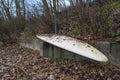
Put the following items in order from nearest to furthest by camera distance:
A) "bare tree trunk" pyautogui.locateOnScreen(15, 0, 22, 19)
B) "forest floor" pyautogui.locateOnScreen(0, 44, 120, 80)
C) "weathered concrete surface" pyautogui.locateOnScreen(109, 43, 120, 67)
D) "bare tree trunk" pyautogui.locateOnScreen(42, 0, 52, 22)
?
"forest floor" pyautogui.locateOnScreen(0, 44, 120, 80) < "weathered concrete surface" pyautogui.locateOnScreen(109, 43, 120, 67) < "bare tree trunk" pyautogui.locateOnScreen(42, 0, 52, 22) < "bare tree trunk" pyautogui.locateOnScreen(15, 0, 22, 19)

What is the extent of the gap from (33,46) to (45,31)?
85 cm

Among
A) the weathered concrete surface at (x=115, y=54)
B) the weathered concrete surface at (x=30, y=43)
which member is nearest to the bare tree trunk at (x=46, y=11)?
the weathered concrete surface at (x=30, y=43)

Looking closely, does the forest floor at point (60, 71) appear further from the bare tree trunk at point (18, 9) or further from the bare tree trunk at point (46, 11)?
the bare tree trunk at point (18, 9)

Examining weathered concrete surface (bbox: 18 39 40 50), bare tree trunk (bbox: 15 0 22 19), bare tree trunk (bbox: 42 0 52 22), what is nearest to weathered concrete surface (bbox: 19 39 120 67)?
weathered concrete surface (bbox: 18 39 40 50)

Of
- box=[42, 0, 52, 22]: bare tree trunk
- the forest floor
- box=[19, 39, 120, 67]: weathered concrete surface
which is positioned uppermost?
box=[42, 0, 52, 22]: bare tree trunk

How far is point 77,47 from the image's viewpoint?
548 cm

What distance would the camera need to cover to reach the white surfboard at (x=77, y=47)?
4839 mm

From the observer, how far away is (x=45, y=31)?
9.30 meters

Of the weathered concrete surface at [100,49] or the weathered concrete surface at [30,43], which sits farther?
the weathered concrete surface at [30,43]

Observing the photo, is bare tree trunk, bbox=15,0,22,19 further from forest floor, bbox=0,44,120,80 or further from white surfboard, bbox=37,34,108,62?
forest floor, bbox=0,44,120,80

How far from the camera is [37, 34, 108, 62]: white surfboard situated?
484 centimetres

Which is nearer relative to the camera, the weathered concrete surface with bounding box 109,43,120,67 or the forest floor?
the forest floor

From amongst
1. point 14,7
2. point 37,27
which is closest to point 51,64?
point 37,27

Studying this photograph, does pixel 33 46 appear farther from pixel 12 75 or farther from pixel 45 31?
pixel 12 75
